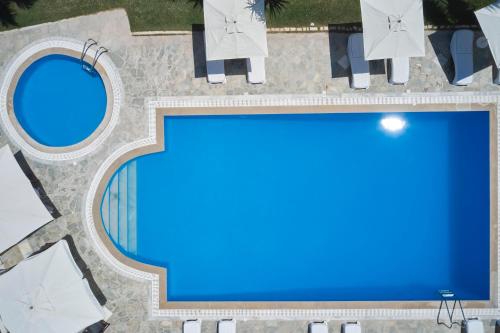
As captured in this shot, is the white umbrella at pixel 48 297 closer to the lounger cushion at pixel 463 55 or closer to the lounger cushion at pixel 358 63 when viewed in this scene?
the lounger cushion at pixel 358 63

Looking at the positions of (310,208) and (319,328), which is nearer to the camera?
(319,328)

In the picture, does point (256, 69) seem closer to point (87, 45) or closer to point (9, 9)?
point (87, 45)

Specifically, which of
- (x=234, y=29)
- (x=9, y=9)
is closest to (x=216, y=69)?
(x=234, y=29)

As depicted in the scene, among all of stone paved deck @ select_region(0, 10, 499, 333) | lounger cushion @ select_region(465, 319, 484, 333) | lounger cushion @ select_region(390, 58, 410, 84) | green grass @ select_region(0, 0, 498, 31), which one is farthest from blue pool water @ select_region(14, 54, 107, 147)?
lounger cushion @ select_region(465, 319, 484, 333)

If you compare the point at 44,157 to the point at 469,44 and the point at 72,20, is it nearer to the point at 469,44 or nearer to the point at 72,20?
the point at 72,20

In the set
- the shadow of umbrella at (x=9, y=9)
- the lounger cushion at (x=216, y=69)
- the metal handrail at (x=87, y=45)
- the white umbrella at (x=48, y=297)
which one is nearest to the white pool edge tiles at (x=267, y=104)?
the lounger cushion at (x=216, y=69)
